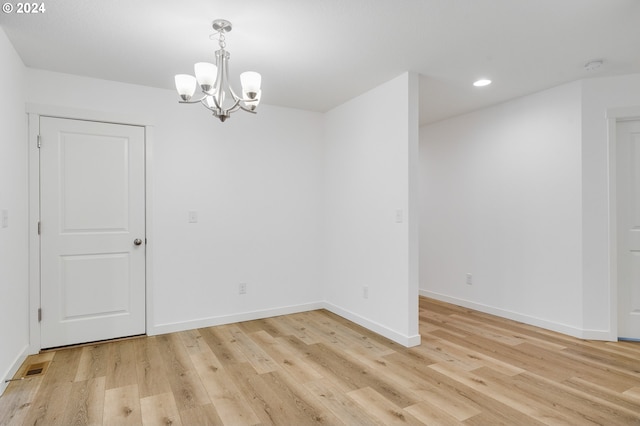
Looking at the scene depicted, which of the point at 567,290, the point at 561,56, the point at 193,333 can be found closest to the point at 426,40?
the point at 561,56

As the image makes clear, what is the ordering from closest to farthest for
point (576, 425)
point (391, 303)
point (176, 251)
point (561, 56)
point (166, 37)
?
point (576, 425) < point (166, 37) < point (561, 56) < point (391, 303) < point (176, 251)

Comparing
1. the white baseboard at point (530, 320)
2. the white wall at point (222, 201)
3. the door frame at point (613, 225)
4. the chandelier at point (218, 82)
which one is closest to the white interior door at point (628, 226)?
the door frame at point (613, 225)

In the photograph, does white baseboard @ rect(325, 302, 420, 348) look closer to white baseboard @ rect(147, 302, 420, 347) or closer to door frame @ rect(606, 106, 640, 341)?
white baseboard @ rect(147, 302, 420, 347)

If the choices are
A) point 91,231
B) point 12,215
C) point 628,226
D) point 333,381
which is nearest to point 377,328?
point 333,381

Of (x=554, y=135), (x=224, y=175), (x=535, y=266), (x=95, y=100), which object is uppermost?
(x=95, y=100)

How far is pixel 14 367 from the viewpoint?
264cm

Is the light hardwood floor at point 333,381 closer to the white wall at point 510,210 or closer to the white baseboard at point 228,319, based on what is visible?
the white baseboard at point 228,319

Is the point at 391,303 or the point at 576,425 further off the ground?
the point at 391,303

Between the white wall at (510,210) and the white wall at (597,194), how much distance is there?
0.06 meters

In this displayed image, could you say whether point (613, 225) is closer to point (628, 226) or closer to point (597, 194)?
point (628, 226)

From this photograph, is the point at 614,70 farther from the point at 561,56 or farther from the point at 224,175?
the point at 224,175

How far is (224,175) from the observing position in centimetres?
390

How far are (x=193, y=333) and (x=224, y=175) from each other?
5.33 feet

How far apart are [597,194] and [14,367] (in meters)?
4.96
